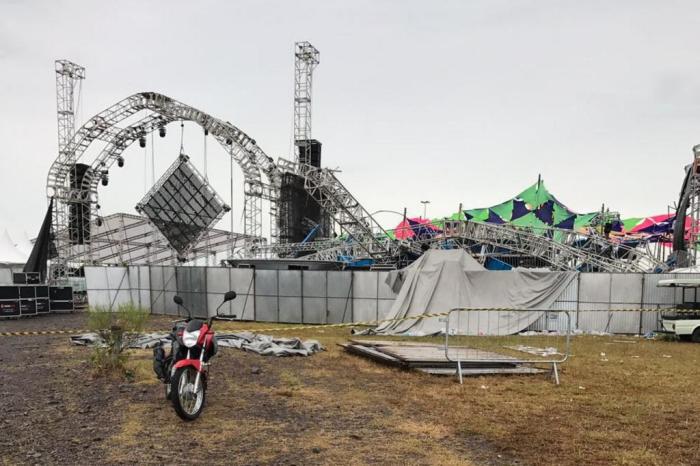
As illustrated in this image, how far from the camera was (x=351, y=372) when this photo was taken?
10.4m

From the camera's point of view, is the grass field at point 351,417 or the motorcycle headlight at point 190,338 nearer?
the grass field at point 351,417

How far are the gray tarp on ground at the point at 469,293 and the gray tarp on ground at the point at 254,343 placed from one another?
593 centimetres

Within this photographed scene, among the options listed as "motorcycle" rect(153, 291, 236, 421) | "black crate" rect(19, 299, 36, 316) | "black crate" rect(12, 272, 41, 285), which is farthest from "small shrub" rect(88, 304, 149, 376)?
"black crate" rect(12, 272, 41, 285)

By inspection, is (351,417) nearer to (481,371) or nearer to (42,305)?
(481,371)

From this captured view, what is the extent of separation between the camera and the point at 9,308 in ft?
73.3

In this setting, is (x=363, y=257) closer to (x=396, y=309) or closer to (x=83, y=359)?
(x=396, y=309)

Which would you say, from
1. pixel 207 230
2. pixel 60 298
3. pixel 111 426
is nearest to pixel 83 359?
pixel 111 426

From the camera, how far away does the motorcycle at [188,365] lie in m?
6.28

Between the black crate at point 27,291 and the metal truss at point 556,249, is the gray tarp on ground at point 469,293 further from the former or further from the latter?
the black crate at point 27,291

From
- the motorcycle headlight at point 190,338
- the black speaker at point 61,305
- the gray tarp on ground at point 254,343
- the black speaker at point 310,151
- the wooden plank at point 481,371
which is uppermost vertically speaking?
the black speaker at point 310,151

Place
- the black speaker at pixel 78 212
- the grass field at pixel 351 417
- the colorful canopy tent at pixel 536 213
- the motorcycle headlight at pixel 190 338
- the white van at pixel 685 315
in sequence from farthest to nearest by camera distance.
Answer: the colorful canopy tent at pixel 536 213, the black speaker at pixel 78 212, the white van at pixel 685 315, the motorcycle headlight at pixel 190 338, the grass field at pixel 351 417

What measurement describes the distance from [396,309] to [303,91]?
29477 millimetres

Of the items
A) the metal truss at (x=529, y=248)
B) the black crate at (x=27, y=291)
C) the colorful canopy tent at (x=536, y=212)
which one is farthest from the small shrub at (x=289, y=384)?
the colorful canopy tent at (x=536, y=212)

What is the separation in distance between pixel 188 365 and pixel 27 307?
2105 centimetres
